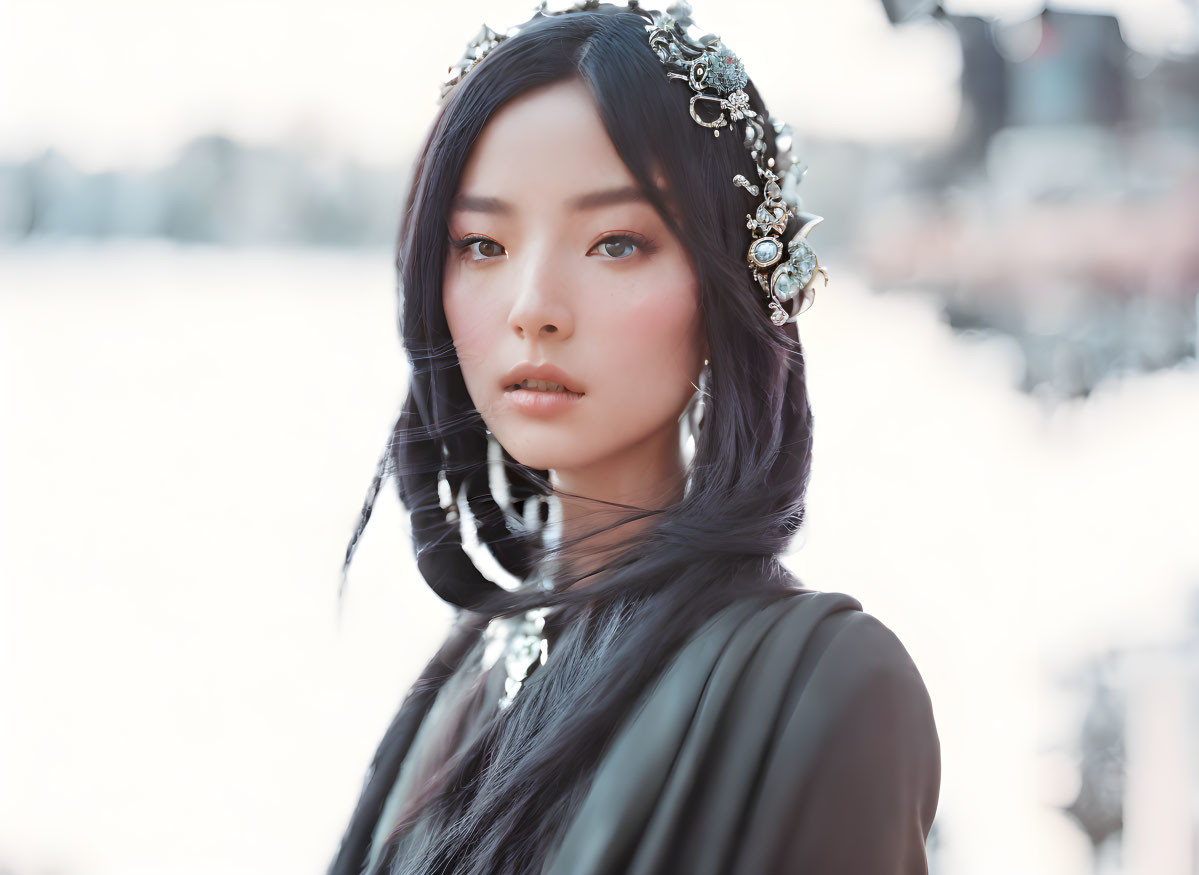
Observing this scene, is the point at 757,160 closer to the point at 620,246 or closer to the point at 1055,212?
the point at 620,246

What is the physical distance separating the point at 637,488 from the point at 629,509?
0.06m

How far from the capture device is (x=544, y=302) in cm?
101

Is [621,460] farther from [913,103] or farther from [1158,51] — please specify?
[1158,51]

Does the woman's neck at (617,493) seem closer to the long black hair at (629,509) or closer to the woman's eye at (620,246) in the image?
the long black hair at (629,509)

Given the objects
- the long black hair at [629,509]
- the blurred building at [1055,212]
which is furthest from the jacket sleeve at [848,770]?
the blurred building at [1055,212]

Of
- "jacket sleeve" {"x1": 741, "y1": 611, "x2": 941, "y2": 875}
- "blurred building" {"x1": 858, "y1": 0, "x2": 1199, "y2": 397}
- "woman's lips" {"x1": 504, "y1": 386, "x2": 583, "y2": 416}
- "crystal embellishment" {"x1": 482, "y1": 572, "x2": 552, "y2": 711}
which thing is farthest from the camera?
"blurred building" {"x1": 858, "y1": 0, "x2": 1199, "y2": 397}

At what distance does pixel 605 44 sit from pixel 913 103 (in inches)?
69.1

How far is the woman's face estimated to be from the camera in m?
1.03

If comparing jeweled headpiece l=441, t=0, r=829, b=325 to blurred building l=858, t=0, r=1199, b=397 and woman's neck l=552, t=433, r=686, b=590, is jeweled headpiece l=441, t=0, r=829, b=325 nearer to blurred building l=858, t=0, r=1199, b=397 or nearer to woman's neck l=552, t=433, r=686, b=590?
woman's neck l=552, t=433, r=686, b=590

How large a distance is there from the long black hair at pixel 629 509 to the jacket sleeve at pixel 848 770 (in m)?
Result: 0.13

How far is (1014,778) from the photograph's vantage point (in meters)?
2.57

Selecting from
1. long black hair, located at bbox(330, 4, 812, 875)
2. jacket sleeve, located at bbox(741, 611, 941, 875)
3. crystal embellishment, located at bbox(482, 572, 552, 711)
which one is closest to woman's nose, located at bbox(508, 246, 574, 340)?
long black hair, located at bbox(330, 4, 812, 875)

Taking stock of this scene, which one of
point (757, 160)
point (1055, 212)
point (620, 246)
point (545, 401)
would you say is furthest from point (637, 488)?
point (1055, 212)

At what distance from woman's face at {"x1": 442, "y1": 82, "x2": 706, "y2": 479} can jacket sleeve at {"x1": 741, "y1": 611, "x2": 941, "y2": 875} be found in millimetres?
332
